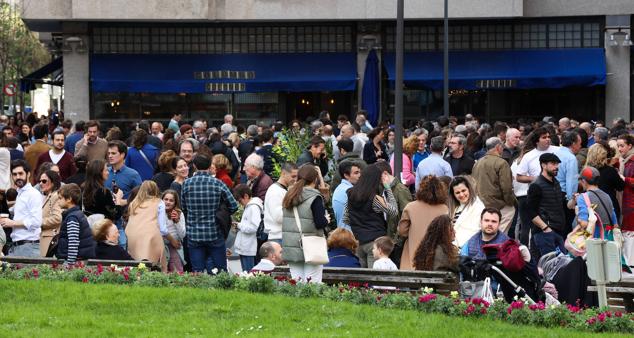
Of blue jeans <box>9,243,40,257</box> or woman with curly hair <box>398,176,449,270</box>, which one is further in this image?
blue jeans <box>9,243,40,257</box>

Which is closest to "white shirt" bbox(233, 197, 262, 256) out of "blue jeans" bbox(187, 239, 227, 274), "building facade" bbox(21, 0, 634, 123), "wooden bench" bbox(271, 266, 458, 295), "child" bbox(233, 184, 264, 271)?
"child" bbox(233, 184, 264, 271)

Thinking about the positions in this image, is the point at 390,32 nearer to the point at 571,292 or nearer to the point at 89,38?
the point at 89,38

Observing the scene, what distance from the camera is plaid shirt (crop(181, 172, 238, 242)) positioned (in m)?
15.4

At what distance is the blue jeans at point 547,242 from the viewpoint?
52.9 feet

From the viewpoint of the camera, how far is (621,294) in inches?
488

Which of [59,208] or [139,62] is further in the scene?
[139,62]

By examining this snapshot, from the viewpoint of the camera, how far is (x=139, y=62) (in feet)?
122

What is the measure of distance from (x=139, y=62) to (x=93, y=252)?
2364 cm

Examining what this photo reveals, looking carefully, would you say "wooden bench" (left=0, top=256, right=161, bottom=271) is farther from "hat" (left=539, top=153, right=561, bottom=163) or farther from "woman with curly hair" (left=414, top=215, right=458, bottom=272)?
"hat" (left=539, top=153, right=561, bottom=163)

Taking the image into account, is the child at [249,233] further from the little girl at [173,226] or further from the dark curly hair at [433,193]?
the dark curly hair at [433,193]

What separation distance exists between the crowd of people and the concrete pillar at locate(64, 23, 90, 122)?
662 inches

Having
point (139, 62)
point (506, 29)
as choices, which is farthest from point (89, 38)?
point (506, 29)

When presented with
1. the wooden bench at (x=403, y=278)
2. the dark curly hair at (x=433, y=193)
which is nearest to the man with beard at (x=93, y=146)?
the dark curly hair at (x=433, y=193)

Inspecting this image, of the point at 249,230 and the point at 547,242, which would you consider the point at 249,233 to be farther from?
the point at 547,242
